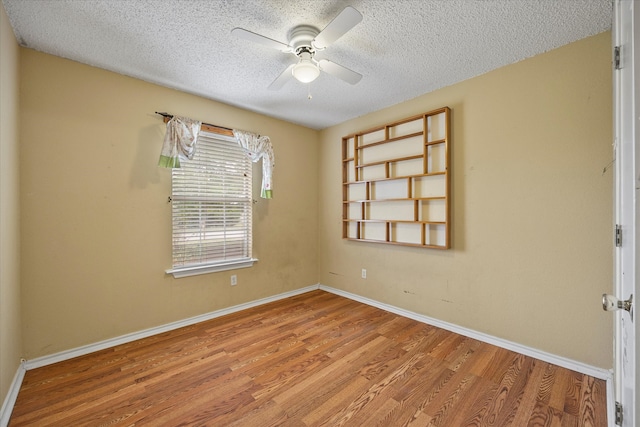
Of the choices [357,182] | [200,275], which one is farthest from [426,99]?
[200,275]

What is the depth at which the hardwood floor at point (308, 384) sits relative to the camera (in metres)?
1.54

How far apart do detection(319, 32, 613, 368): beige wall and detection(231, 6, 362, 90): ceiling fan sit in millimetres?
1311

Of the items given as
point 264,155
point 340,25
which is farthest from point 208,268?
point 340,25

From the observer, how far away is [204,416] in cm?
155

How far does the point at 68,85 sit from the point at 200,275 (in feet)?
6.60

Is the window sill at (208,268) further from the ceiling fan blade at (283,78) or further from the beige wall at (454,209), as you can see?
the ceiling fan blade at (283,78)

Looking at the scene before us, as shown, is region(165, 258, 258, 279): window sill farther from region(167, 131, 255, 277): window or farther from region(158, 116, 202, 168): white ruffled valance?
region(158, 116, 202, 168): white ruffled valance

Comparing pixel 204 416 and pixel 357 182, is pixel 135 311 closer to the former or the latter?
pixel 204 416

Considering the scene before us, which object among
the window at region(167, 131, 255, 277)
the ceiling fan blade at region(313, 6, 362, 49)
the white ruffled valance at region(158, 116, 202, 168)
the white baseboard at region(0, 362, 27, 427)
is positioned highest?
the ceiling fan blade at region(313, 6, 362, 49)

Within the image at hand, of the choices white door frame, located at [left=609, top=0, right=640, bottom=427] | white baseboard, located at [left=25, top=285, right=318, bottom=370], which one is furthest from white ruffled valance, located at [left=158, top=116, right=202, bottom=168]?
white door frame, located at [left=609, top=0, right=640, bottom=427]

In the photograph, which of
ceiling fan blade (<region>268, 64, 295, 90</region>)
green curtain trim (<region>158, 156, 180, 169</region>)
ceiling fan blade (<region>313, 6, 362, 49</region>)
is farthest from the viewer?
green curtain trim (<region>158, 156, 180, 169</region>)

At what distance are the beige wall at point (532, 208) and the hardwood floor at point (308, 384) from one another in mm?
334

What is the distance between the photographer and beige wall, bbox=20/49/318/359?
2035 millimetres

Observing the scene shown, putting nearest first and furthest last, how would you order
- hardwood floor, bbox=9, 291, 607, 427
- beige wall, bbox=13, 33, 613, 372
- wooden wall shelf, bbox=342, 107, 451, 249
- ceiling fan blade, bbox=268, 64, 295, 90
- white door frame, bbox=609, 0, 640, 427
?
white door frame, bbox=609, 0, 640, 427
hardwood floor, bbox=9, 291, 607, 427
beige wall, bbox=13, 33, 613, 372
ceiling fan blade, bbox=268, 64, 295, 90
wooden wall shelf, bbox=342, 107, 451, 249
